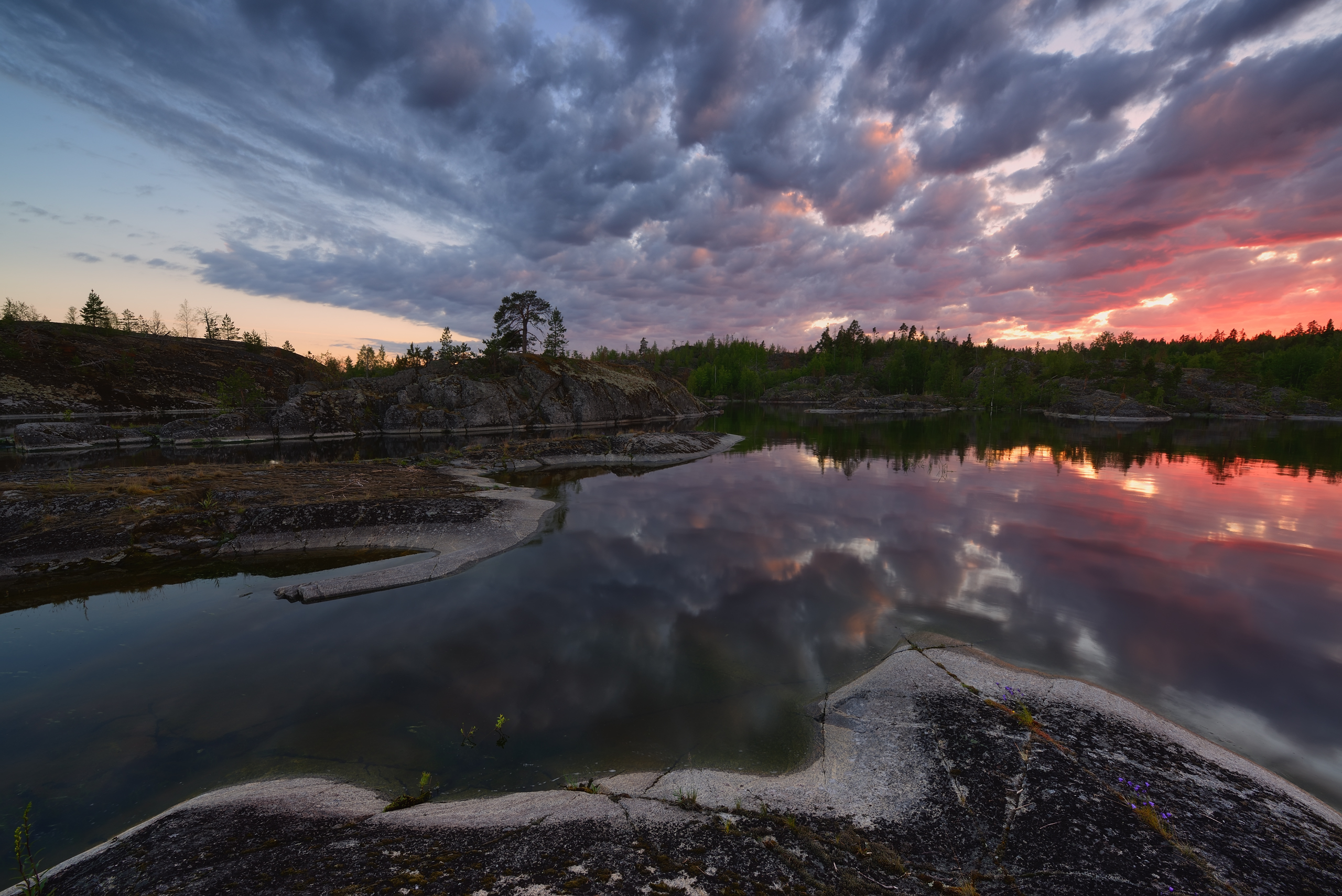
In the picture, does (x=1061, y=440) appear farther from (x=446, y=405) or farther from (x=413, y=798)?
(x=446, y=405)

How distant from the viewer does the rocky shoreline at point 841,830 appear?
557 centimetres

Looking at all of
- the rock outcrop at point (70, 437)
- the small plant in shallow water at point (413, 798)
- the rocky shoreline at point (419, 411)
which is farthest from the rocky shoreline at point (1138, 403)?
the rock outcrop at point (70, 437)

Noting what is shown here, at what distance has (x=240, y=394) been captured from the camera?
72625mm

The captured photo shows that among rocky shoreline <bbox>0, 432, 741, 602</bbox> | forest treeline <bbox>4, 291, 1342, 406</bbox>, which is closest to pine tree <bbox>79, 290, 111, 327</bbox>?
forest treeline <bbox>4, 291, 1342, 406</bbox>

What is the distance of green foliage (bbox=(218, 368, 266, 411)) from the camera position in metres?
66.6

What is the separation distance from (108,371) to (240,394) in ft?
193

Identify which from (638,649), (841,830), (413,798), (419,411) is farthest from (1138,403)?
(419,411)

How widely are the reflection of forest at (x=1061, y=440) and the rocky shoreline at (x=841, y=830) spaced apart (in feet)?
122

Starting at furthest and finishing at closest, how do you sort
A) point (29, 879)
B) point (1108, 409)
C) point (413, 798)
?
point (1108, 409) → point (413, 798) → point (29, 879)

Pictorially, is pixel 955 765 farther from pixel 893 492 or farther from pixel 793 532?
pixel 893 492

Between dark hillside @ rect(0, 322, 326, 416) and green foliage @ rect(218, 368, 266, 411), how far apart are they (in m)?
3.64

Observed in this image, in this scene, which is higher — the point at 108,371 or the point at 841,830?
the point at 108,371

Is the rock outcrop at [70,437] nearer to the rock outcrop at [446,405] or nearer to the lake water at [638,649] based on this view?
the rock outcrop at [446,405]

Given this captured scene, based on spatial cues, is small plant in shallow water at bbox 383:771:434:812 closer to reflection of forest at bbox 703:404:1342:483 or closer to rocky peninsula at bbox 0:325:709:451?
reflection of forest at bbox 703:404:1342:483
